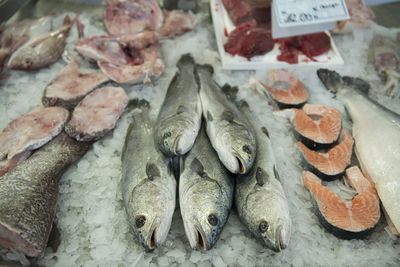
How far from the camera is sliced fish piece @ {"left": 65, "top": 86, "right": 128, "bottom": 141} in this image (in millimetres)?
2447

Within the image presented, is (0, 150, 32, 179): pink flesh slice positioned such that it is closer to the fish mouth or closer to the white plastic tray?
the fish mouth

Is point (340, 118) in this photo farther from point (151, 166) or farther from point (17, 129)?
point (17, 129)

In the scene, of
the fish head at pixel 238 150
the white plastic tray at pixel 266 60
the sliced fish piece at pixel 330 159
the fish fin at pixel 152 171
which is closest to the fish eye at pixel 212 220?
the fish head at pixel 238 150

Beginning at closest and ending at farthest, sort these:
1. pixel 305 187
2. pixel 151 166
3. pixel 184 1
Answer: pixel 151 166, pixel 305 187, pixel 184 1

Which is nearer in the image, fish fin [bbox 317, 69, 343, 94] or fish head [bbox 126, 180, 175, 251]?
fish head [bbox 126, 180, 175, 251]

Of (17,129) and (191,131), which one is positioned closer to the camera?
(191,131)

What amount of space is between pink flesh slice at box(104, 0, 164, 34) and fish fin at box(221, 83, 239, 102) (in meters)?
1.36

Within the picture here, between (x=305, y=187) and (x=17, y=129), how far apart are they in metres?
2.37

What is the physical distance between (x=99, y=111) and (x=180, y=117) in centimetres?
81

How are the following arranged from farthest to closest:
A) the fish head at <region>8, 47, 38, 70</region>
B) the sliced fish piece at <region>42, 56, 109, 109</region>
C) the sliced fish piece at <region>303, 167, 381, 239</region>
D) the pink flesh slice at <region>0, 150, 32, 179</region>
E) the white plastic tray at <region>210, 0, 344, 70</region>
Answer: the white plastic tray at <region>210, 0, 344, 70</region> → the fish head at <region>8, 47, 38, 70</region> → the sliced fish piece at <region>42, 56, 109, 109</region> → the pink flesh slice at <region>0, 150, 32, 179</region> → the sliced fish piece at <region>303, 167, 381, 239</region>

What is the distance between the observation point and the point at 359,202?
6.86 feet

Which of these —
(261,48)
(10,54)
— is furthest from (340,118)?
(10,54)

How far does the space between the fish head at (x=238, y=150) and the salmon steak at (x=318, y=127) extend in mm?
604

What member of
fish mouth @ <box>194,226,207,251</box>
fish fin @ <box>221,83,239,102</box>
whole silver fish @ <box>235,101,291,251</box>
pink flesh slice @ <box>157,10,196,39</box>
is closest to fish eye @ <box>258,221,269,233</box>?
whole silver fish @ <box>235,101,291,251</box>
